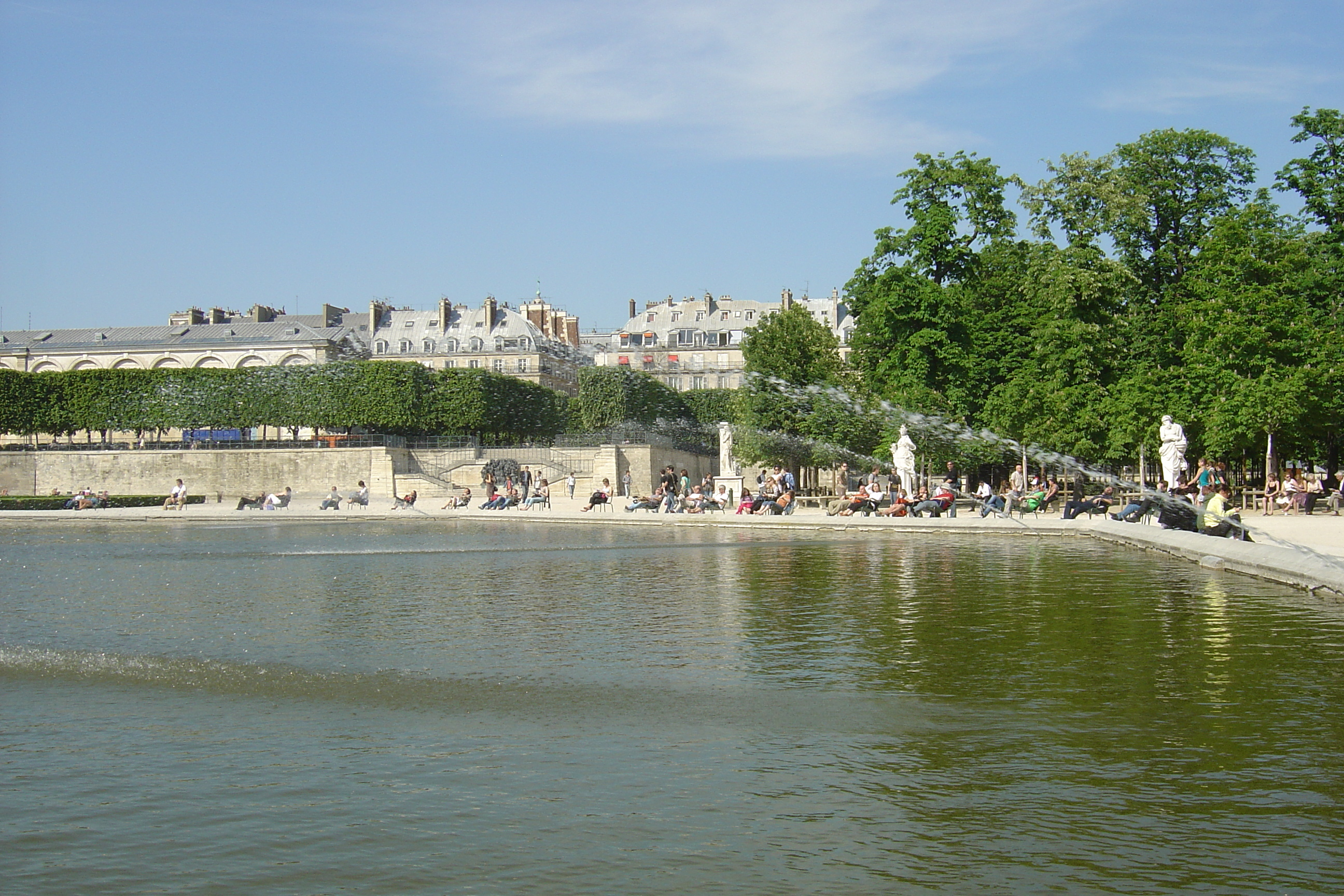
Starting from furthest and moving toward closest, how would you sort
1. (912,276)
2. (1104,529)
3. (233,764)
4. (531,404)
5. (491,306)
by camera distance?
1. (491,306)
2. (531,404)
3. (912,276)
4. (1104,529)
5. (233,764)

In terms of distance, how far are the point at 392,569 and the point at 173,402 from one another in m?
55.4

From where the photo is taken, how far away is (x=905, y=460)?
106 ft

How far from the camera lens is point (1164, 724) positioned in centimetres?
717

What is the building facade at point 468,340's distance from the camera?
99812mm

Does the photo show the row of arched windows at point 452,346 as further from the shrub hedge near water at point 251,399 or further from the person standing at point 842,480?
the person standing at point 842,480

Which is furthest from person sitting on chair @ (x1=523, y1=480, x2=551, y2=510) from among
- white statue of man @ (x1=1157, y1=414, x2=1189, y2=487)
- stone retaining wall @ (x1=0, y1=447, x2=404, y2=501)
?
white statue of man @ (x1=1157, y1=414, x2=1189, y2=487)

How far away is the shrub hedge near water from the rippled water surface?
5383cm

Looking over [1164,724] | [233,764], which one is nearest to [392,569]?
[233,764]

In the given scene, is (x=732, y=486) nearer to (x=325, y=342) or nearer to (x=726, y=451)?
(x=726, y=451)

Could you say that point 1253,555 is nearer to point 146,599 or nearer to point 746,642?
point 746,642

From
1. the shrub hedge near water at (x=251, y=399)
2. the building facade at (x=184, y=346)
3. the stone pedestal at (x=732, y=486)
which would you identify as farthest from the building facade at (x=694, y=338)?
the stone pedestal at (x=732, y=486)

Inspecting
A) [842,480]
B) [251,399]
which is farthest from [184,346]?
[842,480]

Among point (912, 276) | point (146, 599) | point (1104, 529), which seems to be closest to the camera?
point (146, 599)

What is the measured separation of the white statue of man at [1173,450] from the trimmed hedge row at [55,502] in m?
37.3
